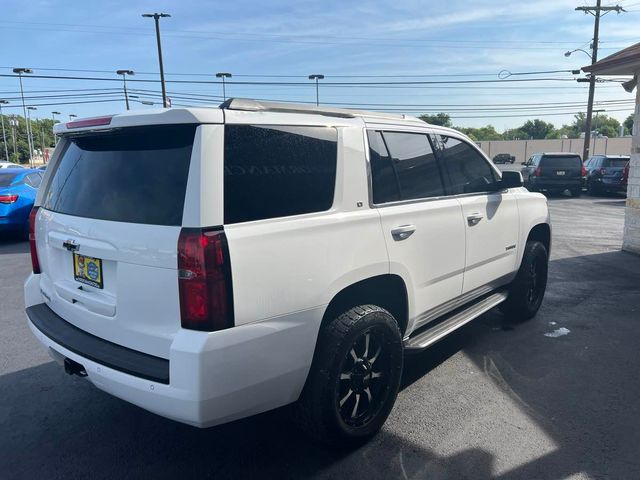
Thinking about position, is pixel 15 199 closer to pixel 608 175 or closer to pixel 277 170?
pixel 277 170

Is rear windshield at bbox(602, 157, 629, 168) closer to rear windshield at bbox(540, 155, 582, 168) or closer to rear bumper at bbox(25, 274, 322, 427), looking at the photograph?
rear windshield at bbox(540, 155, 582, 168)

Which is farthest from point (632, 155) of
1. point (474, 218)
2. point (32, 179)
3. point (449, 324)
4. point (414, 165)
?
point (32, 179)

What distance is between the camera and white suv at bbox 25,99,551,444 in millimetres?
2311

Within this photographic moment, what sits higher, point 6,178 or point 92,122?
point 92,122

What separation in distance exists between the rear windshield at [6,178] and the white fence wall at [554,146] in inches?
2612

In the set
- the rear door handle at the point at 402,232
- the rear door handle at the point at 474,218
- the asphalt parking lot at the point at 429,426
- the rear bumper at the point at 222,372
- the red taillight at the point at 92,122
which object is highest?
the red taillight at the point at 92,122

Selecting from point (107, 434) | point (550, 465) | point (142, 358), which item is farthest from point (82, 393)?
point (550, 465)

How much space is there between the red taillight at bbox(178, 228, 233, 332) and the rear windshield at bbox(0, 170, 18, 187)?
32.2 feet

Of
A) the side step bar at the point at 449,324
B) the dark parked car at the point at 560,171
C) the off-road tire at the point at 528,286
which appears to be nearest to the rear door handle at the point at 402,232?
the side step bar at the point at 449,324

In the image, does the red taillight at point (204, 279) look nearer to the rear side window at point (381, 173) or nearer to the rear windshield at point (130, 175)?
the rear windshield at point (130, 175)

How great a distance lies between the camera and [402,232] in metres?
3.26

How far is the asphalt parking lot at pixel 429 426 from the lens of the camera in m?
2.88

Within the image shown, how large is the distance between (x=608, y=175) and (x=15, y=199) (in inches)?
A: 810

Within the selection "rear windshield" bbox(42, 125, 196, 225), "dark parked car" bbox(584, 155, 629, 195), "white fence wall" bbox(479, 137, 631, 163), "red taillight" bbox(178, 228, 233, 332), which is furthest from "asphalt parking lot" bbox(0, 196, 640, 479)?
"white fence wall" bbox(479, 137, 631, 163)
